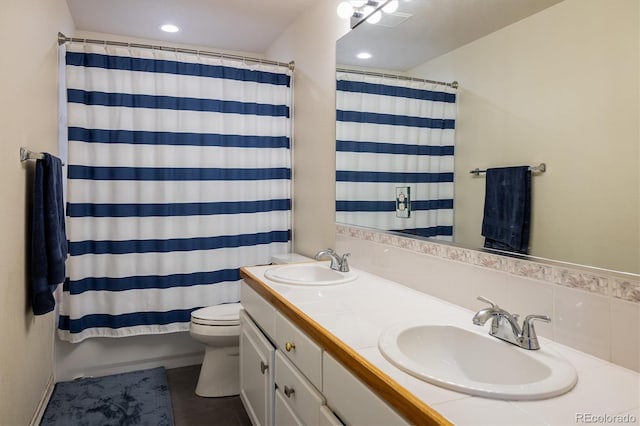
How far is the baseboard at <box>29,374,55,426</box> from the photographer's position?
2.15 m

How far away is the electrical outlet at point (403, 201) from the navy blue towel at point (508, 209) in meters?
0.47

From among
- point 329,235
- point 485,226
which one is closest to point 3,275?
point 329,235

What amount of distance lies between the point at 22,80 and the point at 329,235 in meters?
1.73

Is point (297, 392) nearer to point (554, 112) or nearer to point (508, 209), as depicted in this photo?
point (508, 209)

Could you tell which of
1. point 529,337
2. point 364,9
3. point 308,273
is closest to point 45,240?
point 308,273

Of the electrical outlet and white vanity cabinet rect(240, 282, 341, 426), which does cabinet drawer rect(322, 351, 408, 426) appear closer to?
white vanity cabinet rect(240, 282, 341, 426)

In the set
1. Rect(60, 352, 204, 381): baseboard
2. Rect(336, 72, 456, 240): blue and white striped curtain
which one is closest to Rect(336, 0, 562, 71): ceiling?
Rect(336, 72, 456, 240): blue and white striped curtain

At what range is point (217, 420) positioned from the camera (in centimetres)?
233

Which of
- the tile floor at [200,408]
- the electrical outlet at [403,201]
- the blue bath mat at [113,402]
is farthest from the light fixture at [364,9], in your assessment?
the blue bath mat at [113,402]

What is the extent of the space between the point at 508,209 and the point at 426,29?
864mm

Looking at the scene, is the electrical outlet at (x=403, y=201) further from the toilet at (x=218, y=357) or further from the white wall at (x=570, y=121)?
the toilet at (x=218, y=357)

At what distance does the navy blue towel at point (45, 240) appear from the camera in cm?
191

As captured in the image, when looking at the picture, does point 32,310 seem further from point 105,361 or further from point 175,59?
point 175,59

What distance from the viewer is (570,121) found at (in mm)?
1134
